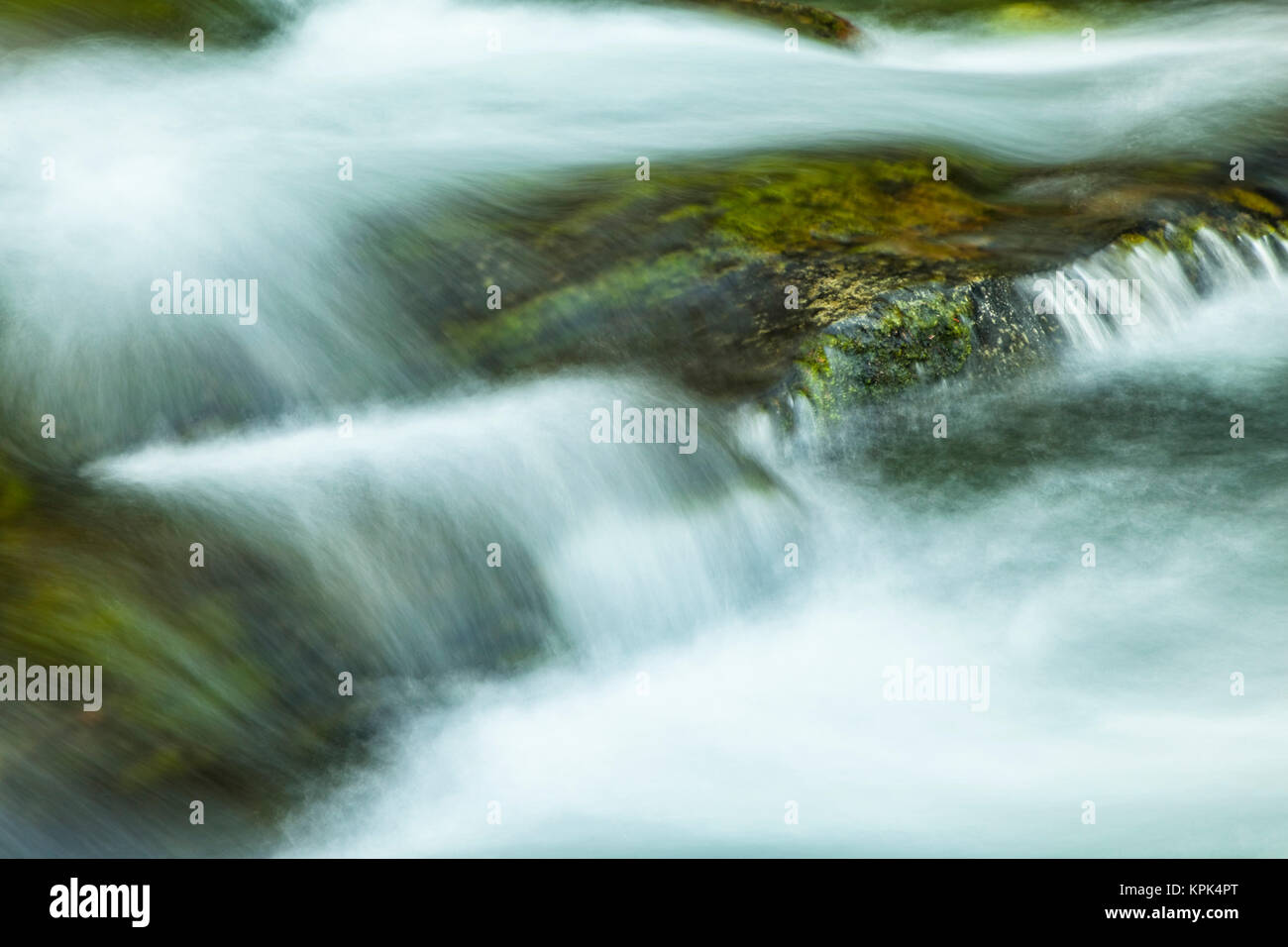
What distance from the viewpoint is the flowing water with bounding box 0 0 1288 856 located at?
644cm

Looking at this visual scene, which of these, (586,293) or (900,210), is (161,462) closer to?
(586,293)

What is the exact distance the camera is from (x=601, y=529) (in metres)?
7.43

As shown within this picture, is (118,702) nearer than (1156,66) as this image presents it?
Yes

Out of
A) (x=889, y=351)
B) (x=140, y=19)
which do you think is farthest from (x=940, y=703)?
(x=140, y=19)

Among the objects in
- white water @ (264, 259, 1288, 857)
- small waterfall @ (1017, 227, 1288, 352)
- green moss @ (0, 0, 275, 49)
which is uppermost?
green moss @ (0, 0, 275, 49)

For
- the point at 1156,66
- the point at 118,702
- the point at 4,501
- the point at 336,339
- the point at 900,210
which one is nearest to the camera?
the point at 118,702

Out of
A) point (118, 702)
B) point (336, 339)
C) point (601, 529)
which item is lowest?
point (118, 702)

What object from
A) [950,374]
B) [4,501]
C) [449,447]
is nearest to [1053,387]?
[950,374]

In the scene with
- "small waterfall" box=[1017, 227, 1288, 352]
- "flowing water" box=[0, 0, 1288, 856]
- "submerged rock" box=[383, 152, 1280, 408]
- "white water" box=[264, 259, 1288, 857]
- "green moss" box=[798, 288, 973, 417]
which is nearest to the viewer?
"white water" box=[264, 259, 1288, 857]

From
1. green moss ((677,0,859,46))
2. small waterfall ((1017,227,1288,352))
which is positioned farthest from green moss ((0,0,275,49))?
small waterfall ((1017,227,1288,352))

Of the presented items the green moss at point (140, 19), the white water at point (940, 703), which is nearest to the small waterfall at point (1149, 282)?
the white water at point (940, 703)

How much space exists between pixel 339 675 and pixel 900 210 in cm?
467

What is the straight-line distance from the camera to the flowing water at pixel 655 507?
6438 millimetres

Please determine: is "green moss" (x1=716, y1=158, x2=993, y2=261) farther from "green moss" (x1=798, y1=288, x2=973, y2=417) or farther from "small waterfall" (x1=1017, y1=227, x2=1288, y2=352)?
"small waterfall" (x1=1017, y1=227, x2=1288, y2=352)
